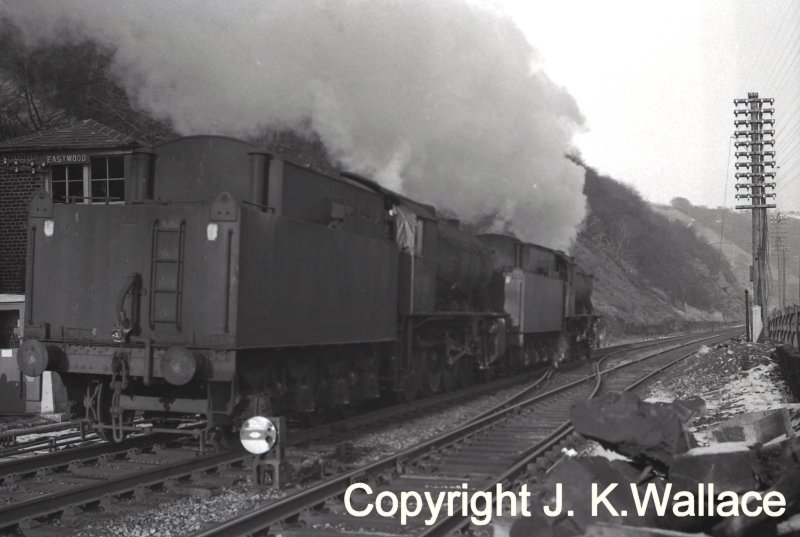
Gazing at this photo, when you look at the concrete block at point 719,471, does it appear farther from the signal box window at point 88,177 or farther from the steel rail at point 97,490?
the signal box window at point 88,177

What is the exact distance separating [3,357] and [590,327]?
18.5 meters

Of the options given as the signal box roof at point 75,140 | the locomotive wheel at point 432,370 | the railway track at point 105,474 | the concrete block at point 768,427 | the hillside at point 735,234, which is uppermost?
the hillside at point 735,234

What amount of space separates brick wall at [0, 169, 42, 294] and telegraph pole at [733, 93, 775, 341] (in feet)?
73.5

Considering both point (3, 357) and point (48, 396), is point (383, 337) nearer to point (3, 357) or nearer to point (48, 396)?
point (48, 396)

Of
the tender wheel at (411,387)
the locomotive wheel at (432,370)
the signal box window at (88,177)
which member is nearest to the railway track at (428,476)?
the tender wheel at (411,387)

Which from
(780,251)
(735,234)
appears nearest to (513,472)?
(780,251)

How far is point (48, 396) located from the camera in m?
12.0

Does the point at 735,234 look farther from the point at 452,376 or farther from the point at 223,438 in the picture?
the point at 223,438

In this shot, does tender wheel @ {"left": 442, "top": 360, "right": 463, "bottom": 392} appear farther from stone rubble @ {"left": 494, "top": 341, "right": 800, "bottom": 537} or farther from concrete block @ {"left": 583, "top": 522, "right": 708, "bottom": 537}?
concrete block @ {"left": 583, "top": 522, "right": 708, "bottom": 537}

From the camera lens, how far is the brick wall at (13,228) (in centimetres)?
1584

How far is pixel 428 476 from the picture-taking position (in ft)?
23.9

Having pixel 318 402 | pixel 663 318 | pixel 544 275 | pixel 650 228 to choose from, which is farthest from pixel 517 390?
pixel 650 228

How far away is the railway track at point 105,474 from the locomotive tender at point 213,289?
1.14ft

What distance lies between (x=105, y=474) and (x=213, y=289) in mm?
1956
